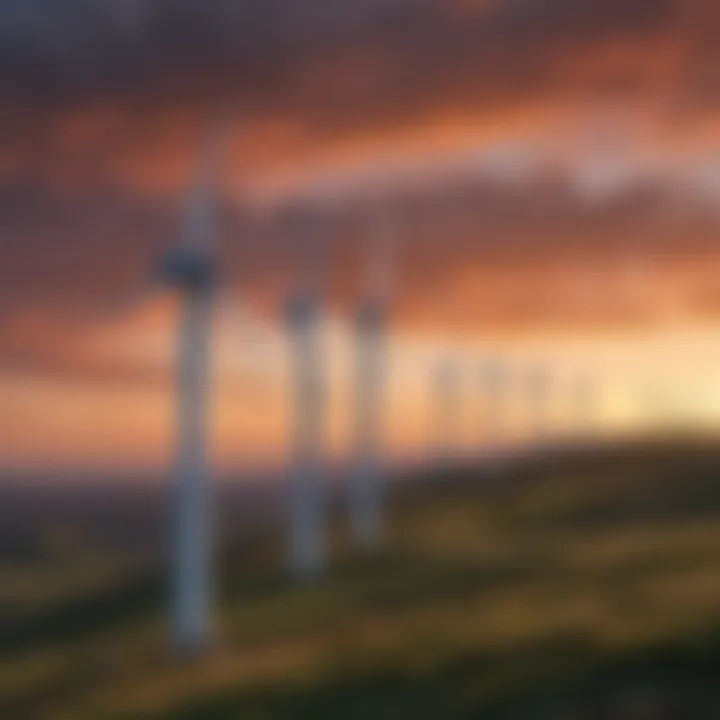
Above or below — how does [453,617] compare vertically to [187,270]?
below

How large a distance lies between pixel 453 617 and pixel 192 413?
15.6 feet

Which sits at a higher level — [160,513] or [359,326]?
[359,326]

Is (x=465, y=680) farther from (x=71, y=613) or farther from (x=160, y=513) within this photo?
(x=160, y=513)

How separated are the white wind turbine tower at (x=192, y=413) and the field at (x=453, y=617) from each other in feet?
2.43

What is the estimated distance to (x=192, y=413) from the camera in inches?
838

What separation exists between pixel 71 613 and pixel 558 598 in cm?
1553

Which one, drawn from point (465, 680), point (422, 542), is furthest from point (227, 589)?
point (465, 680)

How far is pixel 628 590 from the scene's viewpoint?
2192 centimetres

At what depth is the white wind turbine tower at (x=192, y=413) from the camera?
20.6 metres

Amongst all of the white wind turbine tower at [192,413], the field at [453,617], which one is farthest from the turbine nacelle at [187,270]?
the field at [453,617]

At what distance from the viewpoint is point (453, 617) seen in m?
21.1

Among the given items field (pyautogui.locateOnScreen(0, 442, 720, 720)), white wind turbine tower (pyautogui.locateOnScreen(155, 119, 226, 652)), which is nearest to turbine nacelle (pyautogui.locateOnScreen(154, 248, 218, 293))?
white wind turbine tower (pyautogui.locateOnScreen(155, 119, 226, 652))

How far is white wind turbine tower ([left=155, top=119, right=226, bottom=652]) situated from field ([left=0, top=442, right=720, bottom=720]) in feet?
2.43

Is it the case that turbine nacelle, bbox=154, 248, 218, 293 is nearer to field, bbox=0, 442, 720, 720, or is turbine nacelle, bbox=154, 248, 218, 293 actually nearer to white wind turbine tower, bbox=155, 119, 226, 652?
white wind turbine tower, bbox=155, 119, 226, 652
